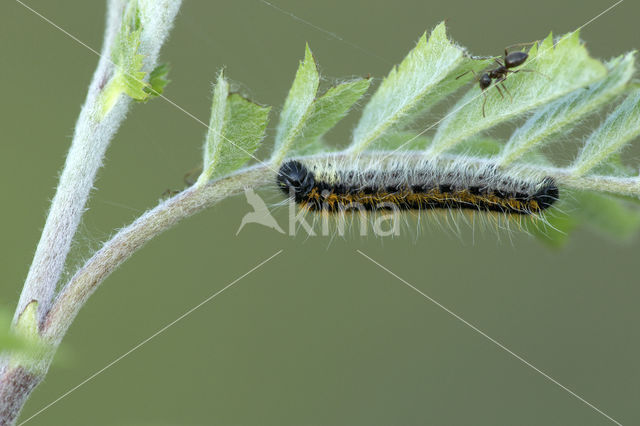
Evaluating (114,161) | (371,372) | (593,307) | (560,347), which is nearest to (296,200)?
(114,161)

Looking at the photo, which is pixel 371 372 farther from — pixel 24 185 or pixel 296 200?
pixel 296 200

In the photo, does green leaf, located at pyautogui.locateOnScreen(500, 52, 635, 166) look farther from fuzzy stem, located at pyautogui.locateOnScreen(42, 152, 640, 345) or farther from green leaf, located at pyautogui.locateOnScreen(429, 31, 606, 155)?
fuzzy stem, located at pyautogui.locateOnScreen(42, 152, 640, 345)

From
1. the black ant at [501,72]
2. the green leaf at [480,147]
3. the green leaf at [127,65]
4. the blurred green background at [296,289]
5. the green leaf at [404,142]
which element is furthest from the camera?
the blurred green background at [296,289]

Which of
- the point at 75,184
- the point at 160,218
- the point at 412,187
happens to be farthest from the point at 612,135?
the point at 75,184

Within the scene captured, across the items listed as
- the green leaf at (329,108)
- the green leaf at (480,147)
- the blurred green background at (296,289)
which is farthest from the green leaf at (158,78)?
the blurred green background at (296,289)

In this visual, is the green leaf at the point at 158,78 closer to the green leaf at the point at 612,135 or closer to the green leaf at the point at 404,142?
the green leaf at the point at 404,142

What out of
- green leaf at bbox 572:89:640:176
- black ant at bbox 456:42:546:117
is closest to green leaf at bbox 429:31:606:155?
black ant at bbox 456:42:546:117
